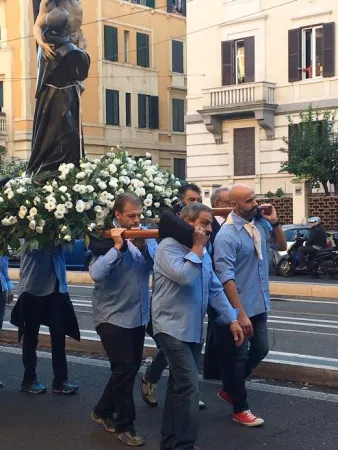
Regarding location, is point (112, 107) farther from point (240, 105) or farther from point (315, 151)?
Result: point (315, 151)

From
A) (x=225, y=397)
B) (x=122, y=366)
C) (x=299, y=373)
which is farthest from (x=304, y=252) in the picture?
(x=122, y=366)

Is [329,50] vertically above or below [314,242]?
above

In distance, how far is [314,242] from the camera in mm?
21406

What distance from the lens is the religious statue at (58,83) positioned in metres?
8.58

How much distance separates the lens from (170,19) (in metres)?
43.9

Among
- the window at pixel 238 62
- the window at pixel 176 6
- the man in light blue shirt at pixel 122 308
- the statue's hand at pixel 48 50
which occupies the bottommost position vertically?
the man in light blue shirt at pixel 122 308

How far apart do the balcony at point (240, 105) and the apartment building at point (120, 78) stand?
10073mm

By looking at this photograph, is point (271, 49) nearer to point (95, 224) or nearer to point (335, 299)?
point (335, 299)

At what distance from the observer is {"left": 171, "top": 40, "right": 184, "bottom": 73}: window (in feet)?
145

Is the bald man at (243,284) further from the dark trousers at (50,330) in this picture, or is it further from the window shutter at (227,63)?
the window shutter at (227,63)

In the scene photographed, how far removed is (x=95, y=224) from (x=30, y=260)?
129 centimetres

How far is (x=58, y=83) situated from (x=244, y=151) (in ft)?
76.7

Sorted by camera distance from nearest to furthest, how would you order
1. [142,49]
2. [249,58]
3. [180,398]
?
1. [180,398]
2. [249,58]
3. [142,49]

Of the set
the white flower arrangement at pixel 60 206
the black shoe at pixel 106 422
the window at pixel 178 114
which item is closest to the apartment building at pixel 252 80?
the window at pixel 178 114
